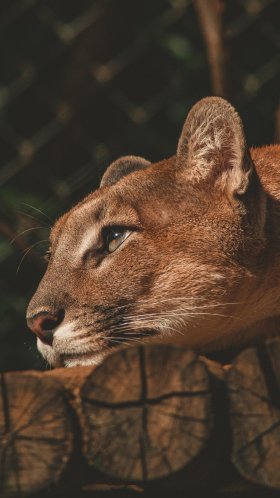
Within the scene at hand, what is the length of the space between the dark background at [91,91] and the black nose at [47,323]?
6.22 feet

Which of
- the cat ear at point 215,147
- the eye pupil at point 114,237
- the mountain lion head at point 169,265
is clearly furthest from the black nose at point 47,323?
the cat ear at point 215,147

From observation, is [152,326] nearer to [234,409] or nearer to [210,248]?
[210,248]

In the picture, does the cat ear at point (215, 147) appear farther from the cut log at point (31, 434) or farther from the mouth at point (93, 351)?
the cut log at point (31, 434)

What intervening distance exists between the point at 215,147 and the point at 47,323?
867 mm

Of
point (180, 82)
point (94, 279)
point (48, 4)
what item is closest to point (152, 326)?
point (94, 279)

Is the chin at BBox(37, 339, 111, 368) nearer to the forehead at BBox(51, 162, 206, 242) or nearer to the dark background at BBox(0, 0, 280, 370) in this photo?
the forehead at BBox(51, 162, 206, 242)

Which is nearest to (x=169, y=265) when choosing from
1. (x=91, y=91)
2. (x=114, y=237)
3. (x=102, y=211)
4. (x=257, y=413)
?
(x=114, y=237)

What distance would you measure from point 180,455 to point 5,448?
41cm

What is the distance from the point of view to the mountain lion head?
124 inches

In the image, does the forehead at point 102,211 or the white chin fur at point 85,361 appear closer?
the white chin fur at point 85,361

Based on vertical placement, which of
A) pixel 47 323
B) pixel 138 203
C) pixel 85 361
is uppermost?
pixel 138 203

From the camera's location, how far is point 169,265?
127 inches

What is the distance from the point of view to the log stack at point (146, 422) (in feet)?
7.16

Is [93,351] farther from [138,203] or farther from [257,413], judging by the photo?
A: [257,413]
